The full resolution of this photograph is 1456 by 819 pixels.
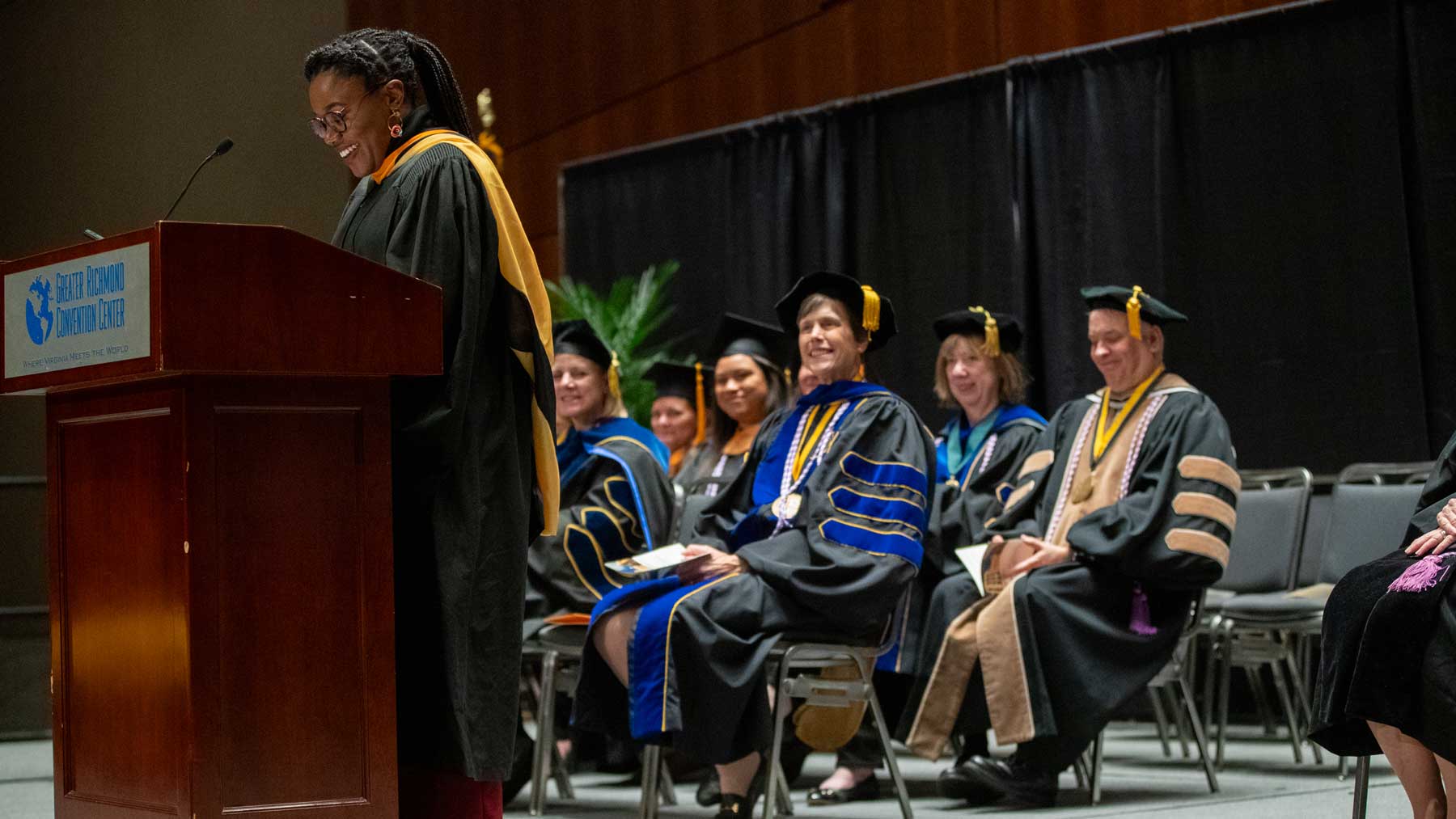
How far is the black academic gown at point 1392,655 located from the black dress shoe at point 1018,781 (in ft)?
4.93

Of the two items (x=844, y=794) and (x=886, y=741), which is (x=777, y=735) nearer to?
(x=886, y=741)

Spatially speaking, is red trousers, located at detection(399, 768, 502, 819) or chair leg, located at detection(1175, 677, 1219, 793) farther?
chair leg, located at detection(1175, 677, 1219, 793)

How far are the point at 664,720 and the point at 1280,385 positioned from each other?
3303 millimetres

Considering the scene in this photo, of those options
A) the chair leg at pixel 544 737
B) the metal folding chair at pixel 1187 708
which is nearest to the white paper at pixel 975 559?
the metal folding chair at pixel 1187 708

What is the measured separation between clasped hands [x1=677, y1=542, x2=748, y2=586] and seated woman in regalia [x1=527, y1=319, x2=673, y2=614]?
639 mm

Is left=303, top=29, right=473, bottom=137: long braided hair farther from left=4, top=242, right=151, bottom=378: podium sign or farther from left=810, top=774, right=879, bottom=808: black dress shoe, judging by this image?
left=810, top=774, right=879, bottom=808: black dress shoe

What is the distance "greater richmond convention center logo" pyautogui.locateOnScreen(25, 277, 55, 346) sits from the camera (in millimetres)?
2088

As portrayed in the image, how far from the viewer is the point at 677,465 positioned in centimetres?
670

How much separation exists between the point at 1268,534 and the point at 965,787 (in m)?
1.77

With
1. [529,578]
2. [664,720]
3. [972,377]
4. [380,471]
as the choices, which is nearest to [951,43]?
[972,377]

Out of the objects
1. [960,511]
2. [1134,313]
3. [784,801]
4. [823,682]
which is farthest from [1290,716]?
[823,682]

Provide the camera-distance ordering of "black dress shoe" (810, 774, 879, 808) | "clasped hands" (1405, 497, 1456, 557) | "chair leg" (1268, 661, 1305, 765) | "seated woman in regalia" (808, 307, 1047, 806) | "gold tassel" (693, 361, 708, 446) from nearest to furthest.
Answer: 1. "clasped hands" (1405, 497, 1456, 557)
2. "black dress shoe" (810, 774, 879, 808)
3. "seated woman in regalia" (808, 307, 1047, 806)
4. "chair leg" (1268, 661, 1305, 765)
5. "gold tassel" (693, 361, 708, 446)

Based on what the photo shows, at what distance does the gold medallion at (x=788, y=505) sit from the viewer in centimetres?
429

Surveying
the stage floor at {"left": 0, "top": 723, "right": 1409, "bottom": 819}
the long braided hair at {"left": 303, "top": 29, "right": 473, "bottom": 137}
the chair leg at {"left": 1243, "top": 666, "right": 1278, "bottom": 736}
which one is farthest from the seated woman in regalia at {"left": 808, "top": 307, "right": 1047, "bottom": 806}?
the long braided hair at {"left": 303, "top": 29, "right": 473, "bottom": 137}
